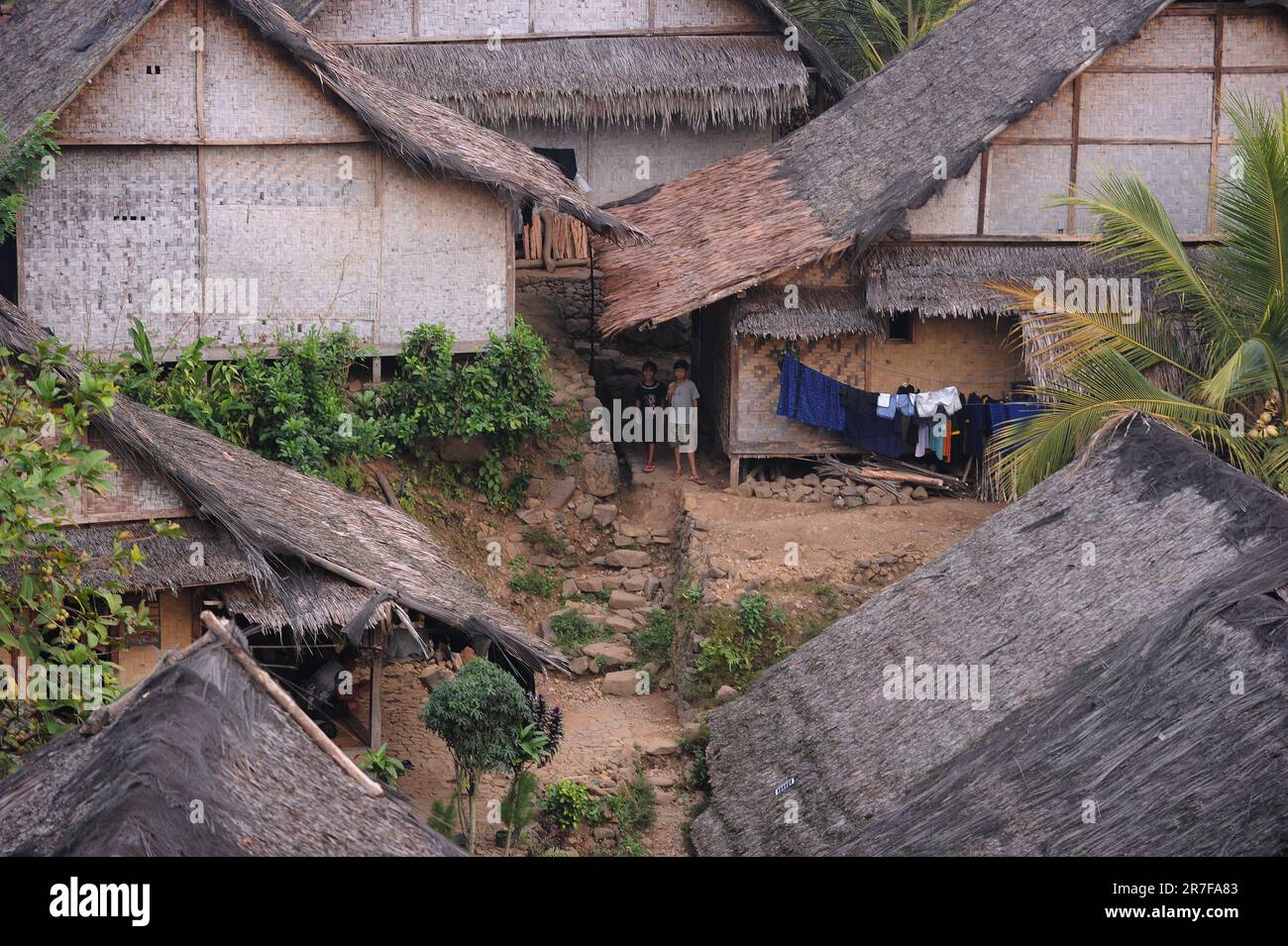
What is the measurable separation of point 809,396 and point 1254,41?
19.1 ft

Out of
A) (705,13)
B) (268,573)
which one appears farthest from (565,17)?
(268,573)

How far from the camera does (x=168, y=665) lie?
9883mm

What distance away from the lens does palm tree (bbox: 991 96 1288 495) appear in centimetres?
1423

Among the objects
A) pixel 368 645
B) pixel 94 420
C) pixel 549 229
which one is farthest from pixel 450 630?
pixel 549 229

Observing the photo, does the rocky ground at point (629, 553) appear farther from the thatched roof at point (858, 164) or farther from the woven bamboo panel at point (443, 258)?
the thatched roof at point (858, 164)

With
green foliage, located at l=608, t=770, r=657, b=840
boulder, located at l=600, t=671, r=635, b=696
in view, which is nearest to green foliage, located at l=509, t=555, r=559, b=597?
boulder, located at l=600, t=671, r=635, b=696

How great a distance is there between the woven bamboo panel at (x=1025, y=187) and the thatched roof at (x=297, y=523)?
7.02 m

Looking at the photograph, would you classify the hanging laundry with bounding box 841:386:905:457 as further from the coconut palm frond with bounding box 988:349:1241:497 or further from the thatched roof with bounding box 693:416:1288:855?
the thatched roof with bounding box 693:416:1288:855

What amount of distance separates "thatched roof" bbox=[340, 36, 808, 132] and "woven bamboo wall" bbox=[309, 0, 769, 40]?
16 cm

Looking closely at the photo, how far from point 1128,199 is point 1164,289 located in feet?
3.37

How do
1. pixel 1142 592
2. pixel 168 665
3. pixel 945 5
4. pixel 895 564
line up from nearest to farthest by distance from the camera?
1. pixel 168 665
2. pixel 1142 592
3. pixel 895 564
4. pixel 945 5

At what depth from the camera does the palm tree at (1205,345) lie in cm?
1423
